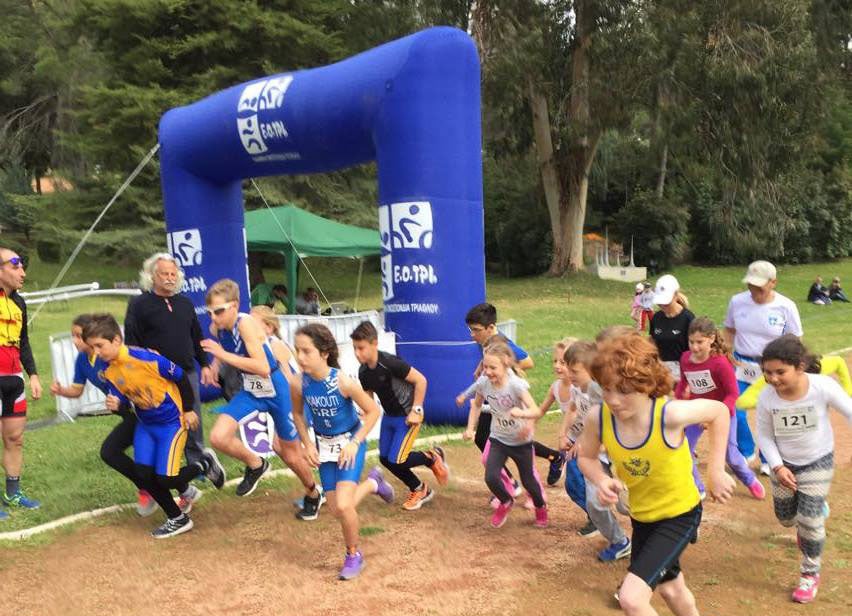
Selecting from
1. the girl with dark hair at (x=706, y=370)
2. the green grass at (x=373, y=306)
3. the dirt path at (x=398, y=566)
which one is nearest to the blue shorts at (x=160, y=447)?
the dirt path at (x=398, y=566)

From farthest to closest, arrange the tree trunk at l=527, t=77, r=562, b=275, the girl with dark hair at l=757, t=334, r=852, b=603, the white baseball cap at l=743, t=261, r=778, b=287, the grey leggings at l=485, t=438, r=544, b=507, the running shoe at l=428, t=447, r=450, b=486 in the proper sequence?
the tree trunk at l=527, t=77, r=562, b=275
the white baseball cap at l=743, t=261, r=778, b=287
the running shoe at l=428, t=447, r=450, b=486
the grey leggings at l=485, t=438, r=544, b=507
the girl with dark hair at l=757, t=334, r=852, b=603

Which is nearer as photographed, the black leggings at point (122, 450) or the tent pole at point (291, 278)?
the black leggings at point (122, 450)

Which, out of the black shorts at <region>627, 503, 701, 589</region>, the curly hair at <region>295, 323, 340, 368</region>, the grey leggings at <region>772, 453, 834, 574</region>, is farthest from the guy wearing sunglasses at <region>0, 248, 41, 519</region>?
the grey leggings at <region>772, 453, 834, 574</region>

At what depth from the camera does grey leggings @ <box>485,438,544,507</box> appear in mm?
5336

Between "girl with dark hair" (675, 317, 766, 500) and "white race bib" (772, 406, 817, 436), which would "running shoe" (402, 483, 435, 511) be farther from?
"white race bib" (772, 406, 817, 436)

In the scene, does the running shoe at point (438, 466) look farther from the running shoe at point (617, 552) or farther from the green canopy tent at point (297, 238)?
the green canopy tent at point (297, 238)

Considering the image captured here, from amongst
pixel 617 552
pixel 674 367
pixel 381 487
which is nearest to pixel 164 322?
pixel 381 487

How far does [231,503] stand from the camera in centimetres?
627

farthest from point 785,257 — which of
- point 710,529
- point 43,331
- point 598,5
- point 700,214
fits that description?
point 710,529

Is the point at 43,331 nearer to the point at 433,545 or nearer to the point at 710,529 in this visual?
the point at 433,545

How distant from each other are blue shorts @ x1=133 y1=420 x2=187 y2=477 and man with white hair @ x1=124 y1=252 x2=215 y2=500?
2.56 ft

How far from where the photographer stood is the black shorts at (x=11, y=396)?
19.5 ft

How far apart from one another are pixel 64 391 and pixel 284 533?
1940 millimetres

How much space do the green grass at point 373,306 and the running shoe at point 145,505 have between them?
45 centimetres
